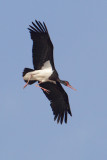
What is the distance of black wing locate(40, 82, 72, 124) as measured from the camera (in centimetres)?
2241

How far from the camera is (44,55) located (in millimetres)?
21422

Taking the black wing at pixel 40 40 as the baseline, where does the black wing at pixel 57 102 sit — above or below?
below

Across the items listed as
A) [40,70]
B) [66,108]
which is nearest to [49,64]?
[40,70]

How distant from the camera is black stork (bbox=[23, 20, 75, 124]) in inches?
834

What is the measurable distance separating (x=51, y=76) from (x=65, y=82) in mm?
931

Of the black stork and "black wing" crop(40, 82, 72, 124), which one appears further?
"black wing" crop(40, 82, 72, 124)

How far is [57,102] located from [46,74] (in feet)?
4.80

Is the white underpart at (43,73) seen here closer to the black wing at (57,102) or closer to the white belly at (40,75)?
the white belly at (40,75)

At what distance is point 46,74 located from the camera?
21.6 meters

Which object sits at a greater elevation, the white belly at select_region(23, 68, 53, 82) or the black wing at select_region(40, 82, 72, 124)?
the white belly at select_region(23, 68, 53, 82)

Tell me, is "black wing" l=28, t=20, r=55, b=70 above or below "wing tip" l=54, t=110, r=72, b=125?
above

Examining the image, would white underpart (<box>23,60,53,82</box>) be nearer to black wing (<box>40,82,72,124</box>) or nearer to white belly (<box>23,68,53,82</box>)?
white belly (<box>23,68,53,82</box>)

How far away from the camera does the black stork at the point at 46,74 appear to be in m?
21.2

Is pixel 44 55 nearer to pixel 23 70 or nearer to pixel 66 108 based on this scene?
pixel 23 70
